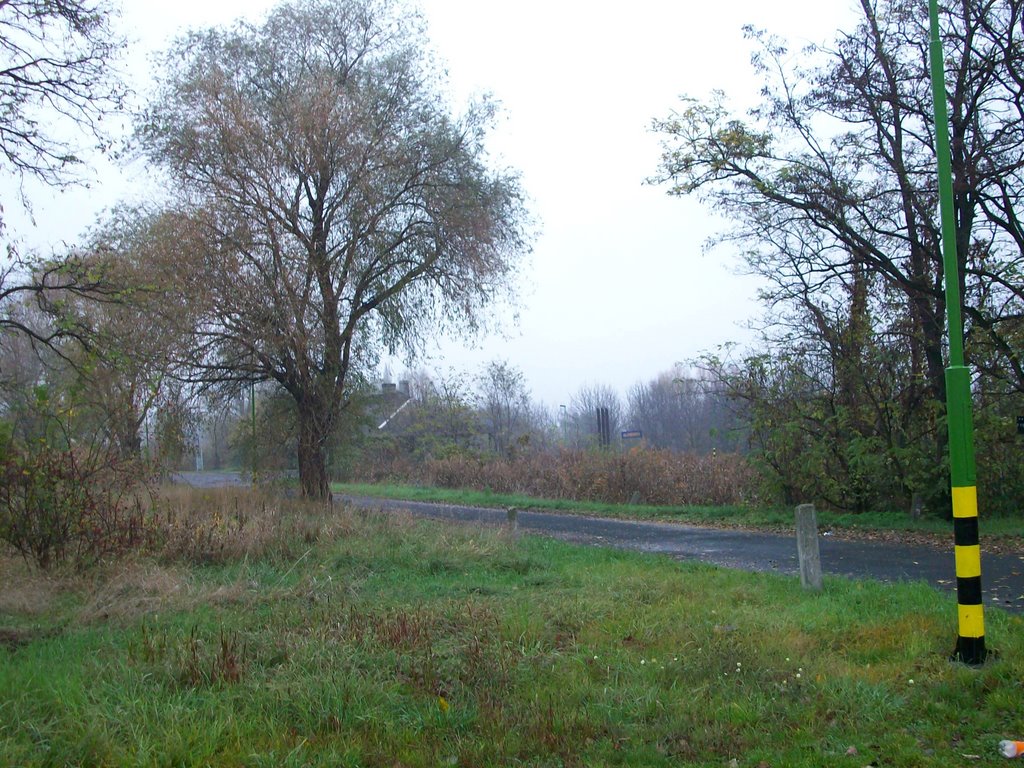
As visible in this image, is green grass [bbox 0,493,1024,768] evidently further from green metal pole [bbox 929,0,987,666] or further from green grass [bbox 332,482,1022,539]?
green grass [bbox 332,482,1022,539]

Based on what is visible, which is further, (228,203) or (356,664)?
(228,203)

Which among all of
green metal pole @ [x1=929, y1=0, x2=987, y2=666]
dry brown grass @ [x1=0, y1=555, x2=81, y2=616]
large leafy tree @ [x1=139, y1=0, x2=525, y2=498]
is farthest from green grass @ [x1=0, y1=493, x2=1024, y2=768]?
large leafy tree @ [x1=139, y1=0, x2=525, y2=498]

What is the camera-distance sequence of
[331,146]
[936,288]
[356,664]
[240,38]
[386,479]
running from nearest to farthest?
[356,664] → [936,288] → [331,146] → [240,38] → [386,479]

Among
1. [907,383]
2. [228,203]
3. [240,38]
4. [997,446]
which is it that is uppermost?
[240,38]

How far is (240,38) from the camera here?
63.7ft

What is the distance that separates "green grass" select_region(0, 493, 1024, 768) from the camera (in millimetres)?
5074

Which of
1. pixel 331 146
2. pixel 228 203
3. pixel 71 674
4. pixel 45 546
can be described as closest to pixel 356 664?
pixel 71 674

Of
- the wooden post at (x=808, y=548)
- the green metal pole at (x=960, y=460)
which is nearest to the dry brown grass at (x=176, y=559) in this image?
the wooden post at (x=808, y=548)

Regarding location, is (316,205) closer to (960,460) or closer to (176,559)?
(176,559)

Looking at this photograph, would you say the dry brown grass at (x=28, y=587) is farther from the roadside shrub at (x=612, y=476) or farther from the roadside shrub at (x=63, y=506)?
the roadside shrub at (x=612, y=476)

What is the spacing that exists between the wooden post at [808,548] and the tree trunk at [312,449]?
1175cm

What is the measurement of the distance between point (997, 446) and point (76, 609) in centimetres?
1735

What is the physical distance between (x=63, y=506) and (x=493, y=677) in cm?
711

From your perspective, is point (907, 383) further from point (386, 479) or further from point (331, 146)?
point (386, 479)
